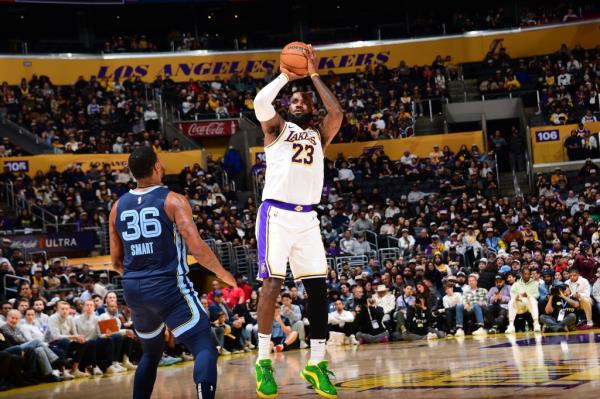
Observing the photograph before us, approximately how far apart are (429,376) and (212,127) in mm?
25291

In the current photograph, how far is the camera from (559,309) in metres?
16.5

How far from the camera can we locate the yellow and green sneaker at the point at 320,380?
6668mm

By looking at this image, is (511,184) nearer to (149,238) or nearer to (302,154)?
(302,154)

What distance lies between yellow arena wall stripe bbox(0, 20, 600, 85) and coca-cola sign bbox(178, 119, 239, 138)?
452 centimetres

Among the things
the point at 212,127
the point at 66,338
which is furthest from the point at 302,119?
the point at 212,127

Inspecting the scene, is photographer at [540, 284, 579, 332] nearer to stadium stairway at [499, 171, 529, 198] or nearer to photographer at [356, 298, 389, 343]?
photographer at [356, 298, 389, 343]

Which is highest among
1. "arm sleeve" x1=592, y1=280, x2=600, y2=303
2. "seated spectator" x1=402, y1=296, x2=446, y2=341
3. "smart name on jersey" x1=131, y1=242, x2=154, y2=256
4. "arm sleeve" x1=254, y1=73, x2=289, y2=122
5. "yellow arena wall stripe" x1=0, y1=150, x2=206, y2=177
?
"yellow arena wall stripe" x1=0, y1=150, x2=206, y2=177

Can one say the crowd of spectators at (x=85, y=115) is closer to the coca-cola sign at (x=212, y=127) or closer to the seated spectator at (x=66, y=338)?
the coca-cola sign at (x=212, y=127)

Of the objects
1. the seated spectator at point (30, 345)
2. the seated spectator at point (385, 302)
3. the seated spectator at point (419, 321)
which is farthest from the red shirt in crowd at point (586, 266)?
the seated spectator at point (30, 345)

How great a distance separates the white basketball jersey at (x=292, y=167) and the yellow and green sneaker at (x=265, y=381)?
1.26 m

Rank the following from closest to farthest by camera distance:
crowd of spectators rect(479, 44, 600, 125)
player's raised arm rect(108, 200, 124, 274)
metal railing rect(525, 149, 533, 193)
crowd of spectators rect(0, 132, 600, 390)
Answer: player's raised arm rect(108, 200, 124, 274), crowd of spectators rect(0, 132, 600, 390), metal railing rect(525, 149, 533, 193), crowd of spectators rect(479, 44, 600, 125)

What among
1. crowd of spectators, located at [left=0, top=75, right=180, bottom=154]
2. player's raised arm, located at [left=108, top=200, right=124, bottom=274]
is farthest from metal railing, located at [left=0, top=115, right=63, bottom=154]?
player's raised arm, located at [left=108, top=200, right=124, bottom=274]

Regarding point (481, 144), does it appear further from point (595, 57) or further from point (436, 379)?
point (436, 379)

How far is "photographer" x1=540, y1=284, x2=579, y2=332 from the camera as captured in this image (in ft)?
52.5
